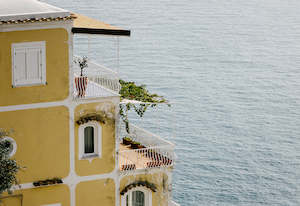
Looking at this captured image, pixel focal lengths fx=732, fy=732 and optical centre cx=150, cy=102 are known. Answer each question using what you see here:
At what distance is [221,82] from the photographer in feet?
292

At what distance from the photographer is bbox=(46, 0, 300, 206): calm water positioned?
6575cm

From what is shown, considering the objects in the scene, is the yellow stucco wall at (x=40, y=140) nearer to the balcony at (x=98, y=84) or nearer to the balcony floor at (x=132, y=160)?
the balcony at (x=98, y=84)

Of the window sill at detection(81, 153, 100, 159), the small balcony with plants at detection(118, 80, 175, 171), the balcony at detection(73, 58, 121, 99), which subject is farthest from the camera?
the small balcony with plants at detection(118, 80, 175, 171)

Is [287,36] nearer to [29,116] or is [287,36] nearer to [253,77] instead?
[253,77]

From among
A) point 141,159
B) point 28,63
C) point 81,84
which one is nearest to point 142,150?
point 141,159

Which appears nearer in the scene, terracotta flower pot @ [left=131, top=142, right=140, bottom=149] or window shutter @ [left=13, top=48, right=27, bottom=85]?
window shutter @ [left=13, top=48, right=27, bottom=85]

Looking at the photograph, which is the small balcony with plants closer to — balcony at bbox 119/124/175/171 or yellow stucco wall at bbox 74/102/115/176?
balcony at bbox 119/124/175/171

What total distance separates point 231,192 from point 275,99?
2270cm

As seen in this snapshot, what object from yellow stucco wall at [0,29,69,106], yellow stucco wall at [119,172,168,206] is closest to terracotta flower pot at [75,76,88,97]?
yellow stucco wall at [0,29,69,106]

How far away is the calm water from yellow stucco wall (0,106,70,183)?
104 feet

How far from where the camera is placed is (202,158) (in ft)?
224

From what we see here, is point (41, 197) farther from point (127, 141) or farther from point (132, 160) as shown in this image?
point (127, 141)

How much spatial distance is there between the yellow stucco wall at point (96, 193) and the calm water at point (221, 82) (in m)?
29.5

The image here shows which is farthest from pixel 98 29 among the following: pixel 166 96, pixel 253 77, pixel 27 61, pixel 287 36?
pixel 287 36
